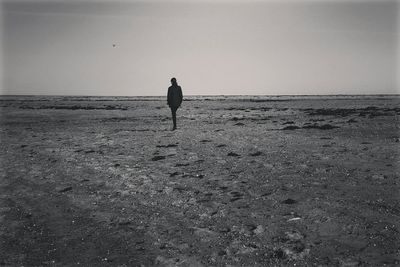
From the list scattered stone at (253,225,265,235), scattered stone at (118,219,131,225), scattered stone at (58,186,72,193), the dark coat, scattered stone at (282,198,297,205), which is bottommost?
scattered stone at (118,219,131,225)

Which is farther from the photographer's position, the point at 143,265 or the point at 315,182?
the point at 315,182

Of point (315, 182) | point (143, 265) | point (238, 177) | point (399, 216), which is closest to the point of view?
point (143, 265)

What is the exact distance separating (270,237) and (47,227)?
3.34 metres

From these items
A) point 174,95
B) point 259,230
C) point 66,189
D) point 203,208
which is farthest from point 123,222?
point 174,95

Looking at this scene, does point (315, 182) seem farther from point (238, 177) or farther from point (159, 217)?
point (159, 217)

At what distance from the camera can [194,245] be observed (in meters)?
4.70

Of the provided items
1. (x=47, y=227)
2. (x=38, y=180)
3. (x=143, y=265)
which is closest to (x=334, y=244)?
(x=143, y=265)

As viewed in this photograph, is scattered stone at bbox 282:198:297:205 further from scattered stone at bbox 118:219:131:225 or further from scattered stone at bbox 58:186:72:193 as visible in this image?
scattered stone at bbox 58:186:72:193

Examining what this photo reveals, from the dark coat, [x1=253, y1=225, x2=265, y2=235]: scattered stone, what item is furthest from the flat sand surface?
the dark coat

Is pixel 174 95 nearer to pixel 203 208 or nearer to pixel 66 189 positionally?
pixel 66 189

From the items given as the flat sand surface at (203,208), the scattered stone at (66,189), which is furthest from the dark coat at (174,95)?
the scattered stone at (66,189)

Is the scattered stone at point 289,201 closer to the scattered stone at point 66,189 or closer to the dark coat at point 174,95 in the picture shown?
the scattered stone at point 66,189

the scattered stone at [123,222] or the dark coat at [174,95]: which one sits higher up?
the dark coat at [174,95]

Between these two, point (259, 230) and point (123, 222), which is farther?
point (123, 222)
